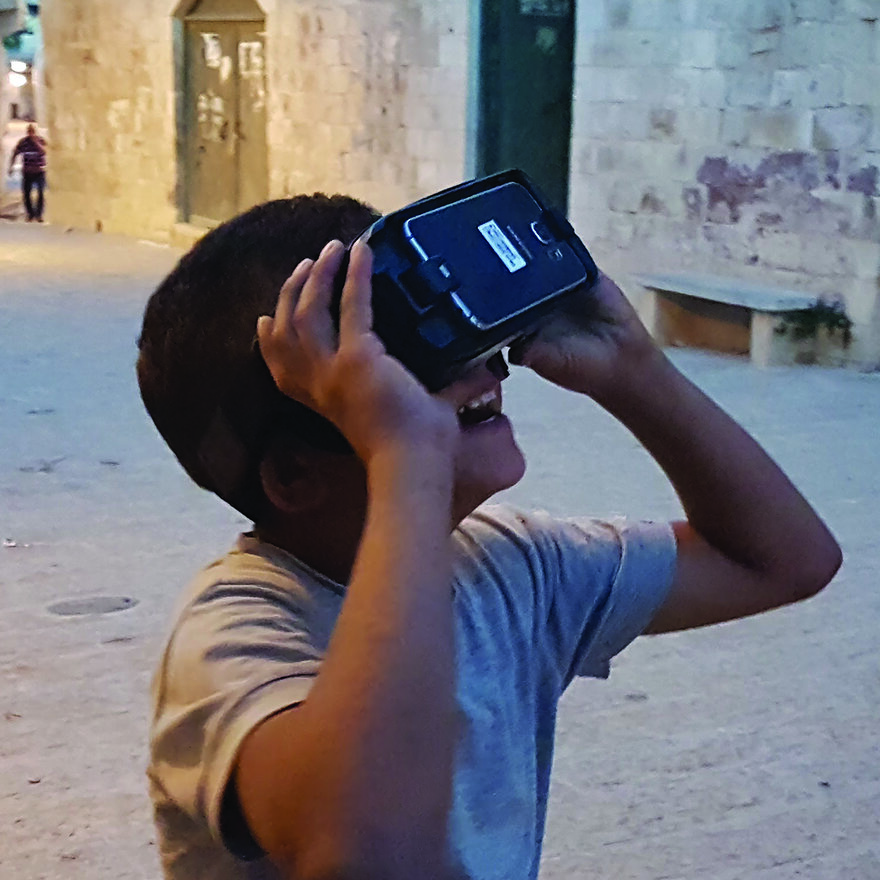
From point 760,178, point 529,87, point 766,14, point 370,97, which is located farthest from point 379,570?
point 370,97

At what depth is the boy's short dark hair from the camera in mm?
923

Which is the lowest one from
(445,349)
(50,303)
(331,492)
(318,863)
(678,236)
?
(50,303)

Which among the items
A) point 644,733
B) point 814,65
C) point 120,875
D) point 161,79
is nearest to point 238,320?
point 120,875

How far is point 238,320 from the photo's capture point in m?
0.92

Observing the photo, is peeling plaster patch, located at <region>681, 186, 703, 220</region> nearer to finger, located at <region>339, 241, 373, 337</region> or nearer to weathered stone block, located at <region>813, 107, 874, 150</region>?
weathered stone block, located at <region>813, 107, 874, 150</region>

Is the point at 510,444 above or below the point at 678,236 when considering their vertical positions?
above

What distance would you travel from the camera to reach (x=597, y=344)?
3.73 feet

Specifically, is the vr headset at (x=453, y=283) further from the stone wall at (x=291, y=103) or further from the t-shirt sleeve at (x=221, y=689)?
the stone wall at (x=291, y=103)

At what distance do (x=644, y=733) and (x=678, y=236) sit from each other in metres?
4.42

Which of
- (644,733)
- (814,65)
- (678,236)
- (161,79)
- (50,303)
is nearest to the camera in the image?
(644,733)

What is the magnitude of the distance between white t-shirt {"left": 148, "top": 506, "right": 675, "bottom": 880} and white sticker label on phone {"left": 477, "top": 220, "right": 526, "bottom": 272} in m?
0.25

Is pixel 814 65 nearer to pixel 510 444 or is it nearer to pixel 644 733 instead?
pixel 644 733

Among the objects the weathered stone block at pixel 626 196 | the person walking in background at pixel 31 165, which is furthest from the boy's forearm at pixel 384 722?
the person walking in background at pixel 31 165

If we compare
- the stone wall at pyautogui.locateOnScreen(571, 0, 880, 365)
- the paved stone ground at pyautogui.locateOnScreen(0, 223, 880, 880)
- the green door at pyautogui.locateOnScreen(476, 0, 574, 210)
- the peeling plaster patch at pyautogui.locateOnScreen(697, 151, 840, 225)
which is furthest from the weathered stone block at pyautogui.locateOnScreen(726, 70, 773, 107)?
the paved stone ground at pyautogui.locateOnScreen(0, 223, 880, 880)
